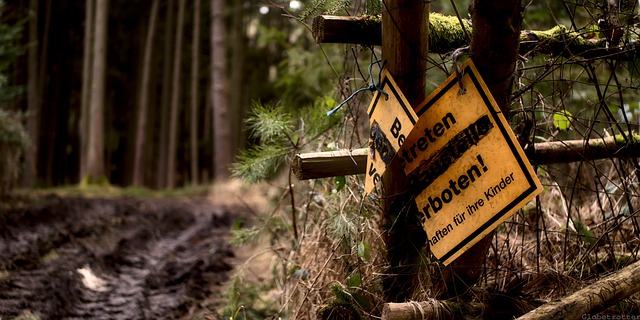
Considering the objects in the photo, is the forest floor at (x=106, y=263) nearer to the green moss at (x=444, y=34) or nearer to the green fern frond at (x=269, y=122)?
the green fern frond at (x=269, y=122)

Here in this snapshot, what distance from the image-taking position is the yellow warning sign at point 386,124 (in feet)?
6.86

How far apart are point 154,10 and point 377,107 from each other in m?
20.3

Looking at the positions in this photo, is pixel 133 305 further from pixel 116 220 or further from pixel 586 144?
pixel 116 220

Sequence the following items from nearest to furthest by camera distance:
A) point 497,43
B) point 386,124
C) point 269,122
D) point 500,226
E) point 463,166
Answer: point 497,43 < point 463,166 < point 386,124 < point 500,226 < point 269,122

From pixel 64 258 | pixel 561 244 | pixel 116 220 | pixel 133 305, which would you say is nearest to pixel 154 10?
pixel 116 220

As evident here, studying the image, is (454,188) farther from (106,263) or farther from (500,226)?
(106,263)

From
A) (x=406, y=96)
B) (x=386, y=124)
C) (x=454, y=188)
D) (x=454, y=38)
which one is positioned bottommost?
(x=454, y=188)

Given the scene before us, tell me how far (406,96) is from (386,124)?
0.14 meters

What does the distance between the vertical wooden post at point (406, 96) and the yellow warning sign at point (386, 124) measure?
7 centimetres

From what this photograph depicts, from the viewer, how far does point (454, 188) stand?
212cm

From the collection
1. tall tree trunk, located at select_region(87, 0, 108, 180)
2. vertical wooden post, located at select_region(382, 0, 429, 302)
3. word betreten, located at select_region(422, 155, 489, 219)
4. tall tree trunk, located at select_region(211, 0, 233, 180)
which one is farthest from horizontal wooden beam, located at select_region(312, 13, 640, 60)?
tall tree trunk, located at select_region(87, 0, 108, 180)

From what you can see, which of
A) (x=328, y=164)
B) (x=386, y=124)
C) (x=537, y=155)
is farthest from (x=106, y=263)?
(x=537, y=155)

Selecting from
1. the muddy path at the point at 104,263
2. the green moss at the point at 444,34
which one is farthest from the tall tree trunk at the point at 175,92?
the green moss at the point at 444,34

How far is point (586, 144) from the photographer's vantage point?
2.52 meters
